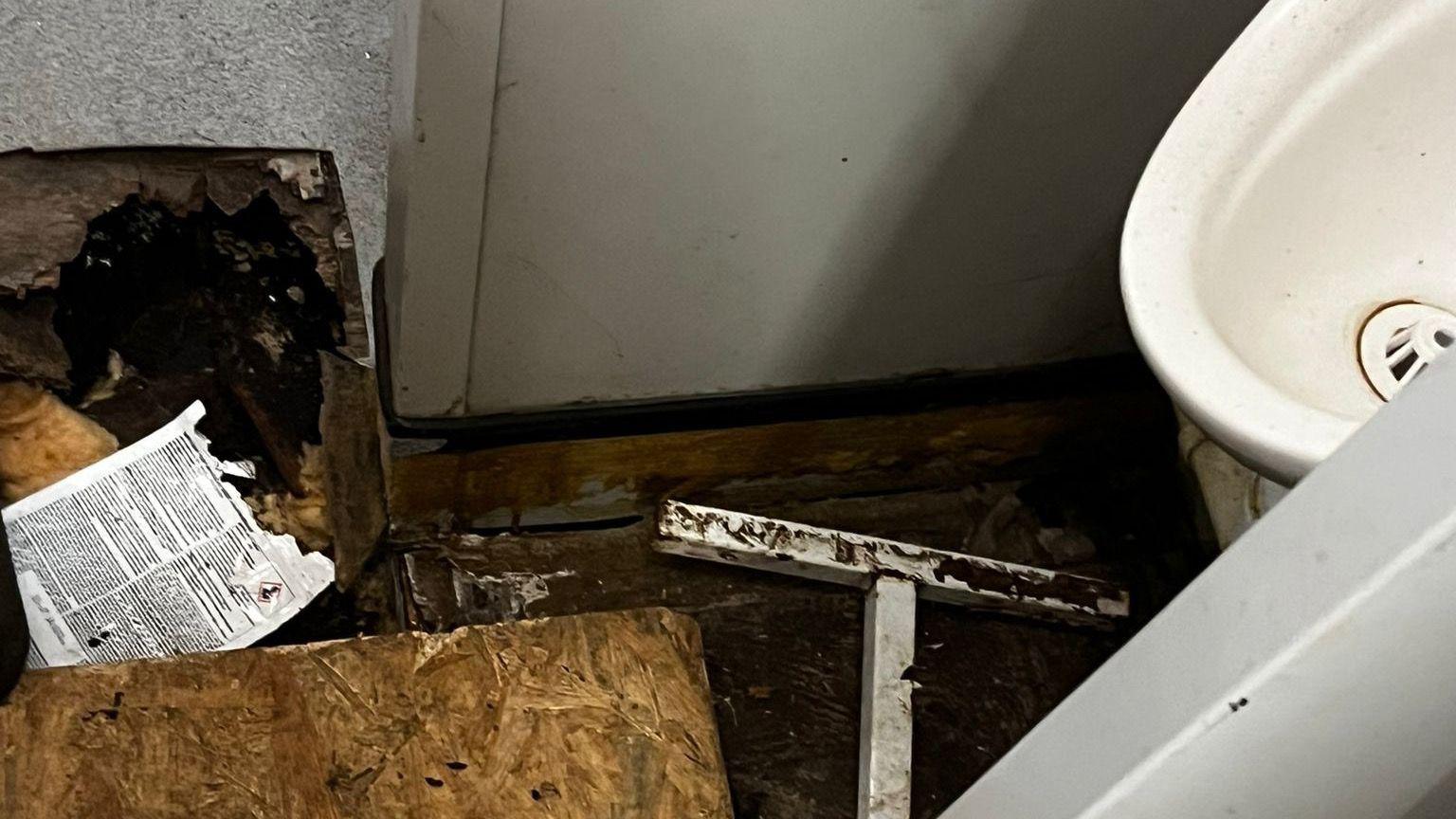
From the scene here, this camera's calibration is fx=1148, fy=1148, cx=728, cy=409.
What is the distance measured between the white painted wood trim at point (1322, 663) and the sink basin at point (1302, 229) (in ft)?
0.57

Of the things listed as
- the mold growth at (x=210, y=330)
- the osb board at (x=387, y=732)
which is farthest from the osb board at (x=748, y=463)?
the osb board at (x=387, y=732)

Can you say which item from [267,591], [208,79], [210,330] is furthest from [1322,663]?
[208,79]

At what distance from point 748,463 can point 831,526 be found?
0.45 feet

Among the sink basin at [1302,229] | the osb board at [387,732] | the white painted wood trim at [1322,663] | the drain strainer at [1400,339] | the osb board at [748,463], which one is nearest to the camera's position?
the white painted wood trim at [1322,663]

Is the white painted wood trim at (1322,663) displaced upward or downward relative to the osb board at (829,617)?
upward

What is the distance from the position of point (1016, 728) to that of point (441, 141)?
0.81 meters

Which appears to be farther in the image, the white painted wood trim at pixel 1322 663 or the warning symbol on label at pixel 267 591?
the warning symbol on label at pixel 267 591

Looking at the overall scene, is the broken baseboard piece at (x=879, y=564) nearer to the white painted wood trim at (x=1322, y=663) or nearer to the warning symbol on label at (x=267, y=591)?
the warning symbol on label at (x=267, y=591)

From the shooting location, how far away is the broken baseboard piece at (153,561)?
0.99m

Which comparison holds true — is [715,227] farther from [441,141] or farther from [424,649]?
[424,649]

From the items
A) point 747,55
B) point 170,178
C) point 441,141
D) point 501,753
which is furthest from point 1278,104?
point 170,178

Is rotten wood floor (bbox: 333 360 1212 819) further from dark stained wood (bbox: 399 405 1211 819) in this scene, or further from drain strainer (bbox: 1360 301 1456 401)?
drain strainer (bbox: 1360 301 1456 401)

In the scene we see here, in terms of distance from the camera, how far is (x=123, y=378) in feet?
3.54

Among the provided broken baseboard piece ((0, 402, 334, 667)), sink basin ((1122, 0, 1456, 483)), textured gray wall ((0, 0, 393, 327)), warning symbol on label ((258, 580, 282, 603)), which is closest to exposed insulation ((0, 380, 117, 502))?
broken baseboard piece ((0, 402, 334, 667))
